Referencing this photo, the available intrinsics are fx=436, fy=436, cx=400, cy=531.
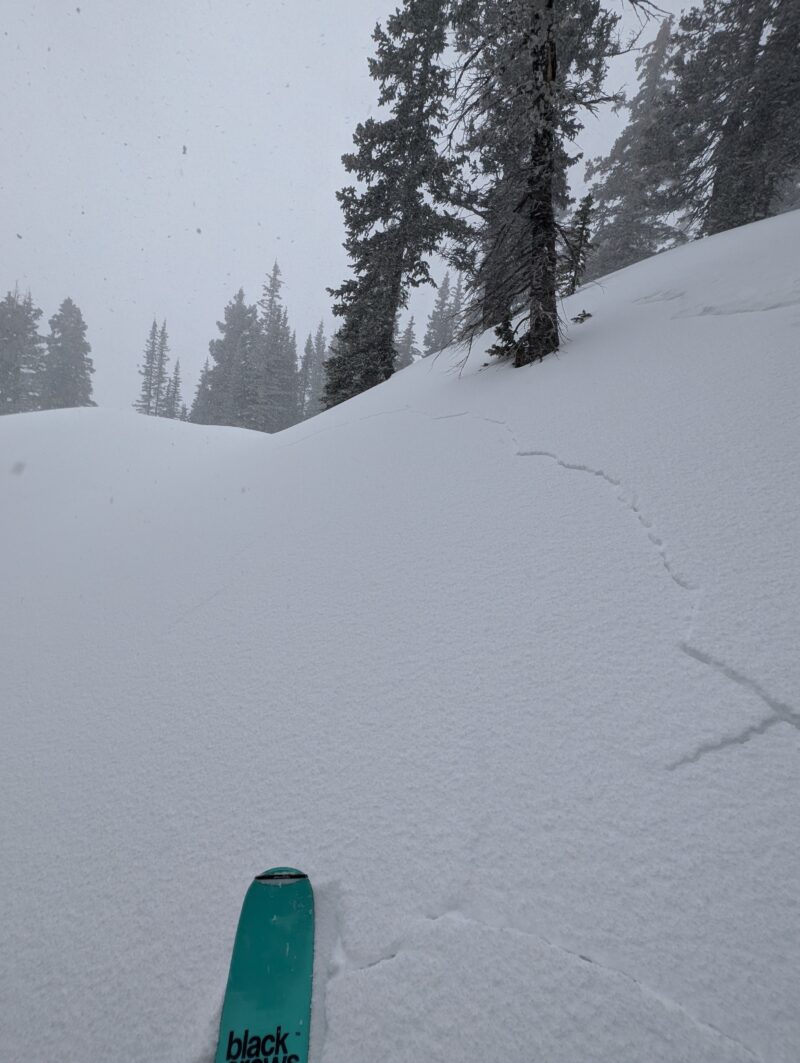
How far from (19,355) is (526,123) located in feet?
139

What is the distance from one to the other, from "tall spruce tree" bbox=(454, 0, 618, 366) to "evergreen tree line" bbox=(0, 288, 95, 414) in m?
38.5

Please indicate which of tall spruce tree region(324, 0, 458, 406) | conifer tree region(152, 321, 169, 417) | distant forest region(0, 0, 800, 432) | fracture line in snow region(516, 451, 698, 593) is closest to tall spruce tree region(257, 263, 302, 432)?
distant forest region(0, 0, 800, 432)

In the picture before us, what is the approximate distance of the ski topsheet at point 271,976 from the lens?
1.02 meters

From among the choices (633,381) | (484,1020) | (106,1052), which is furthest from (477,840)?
(633,381)

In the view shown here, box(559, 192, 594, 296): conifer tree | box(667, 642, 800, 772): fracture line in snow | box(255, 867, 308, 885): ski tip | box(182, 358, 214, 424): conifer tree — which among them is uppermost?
box(182, 358, 214, 424): conifer tree

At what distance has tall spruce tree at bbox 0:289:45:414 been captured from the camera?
1256 inches

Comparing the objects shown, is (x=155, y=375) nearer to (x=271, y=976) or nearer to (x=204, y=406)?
(x=204, y=406)

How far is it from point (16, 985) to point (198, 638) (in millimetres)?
1383

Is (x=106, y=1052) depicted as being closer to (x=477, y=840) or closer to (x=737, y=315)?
(x=477, y=840)

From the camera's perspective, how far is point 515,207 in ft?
14.5

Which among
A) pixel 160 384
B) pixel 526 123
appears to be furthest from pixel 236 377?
pixel 526 123

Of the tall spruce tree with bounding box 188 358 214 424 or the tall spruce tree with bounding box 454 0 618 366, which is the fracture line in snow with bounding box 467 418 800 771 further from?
the tall spruce tree with bounding box 188 358 214 424

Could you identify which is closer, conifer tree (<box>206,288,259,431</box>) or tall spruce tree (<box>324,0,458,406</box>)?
tall spruce tree (<box>324,0,458,406</box>)

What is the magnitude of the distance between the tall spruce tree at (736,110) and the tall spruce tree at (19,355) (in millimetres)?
40341
